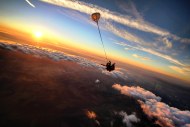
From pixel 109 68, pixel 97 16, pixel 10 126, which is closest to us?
pixel 97 16

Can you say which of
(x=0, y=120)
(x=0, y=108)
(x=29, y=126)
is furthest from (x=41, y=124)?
(x=0, y=108)

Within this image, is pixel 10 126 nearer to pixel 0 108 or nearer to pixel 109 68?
pixel 0 108

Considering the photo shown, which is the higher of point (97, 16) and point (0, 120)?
point (97, 16)

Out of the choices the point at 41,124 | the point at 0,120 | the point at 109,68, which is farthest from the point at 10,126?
the point at 109,68

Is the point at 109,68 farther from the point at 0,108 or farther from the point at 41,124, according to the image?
the point at 0,108

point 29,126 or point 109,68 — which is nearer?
point 109,68

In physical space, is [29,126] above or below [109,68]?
below

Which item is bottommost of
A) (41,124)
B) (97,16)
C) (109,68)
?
(41,124)

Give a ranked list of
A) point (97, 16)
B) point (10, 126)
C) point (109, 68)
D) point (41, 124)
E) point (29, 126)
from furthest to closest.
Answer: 1. point (41, 124)
2. point (29, 126)
3. point (10, 126)
4. point (109, 68)
5. point (97, 16)

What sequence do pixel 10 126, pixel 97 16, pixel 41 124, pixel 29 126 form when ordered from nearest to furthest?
pixel 97 16
pixel 10 126
pixel 29 126
pixel 41 124
